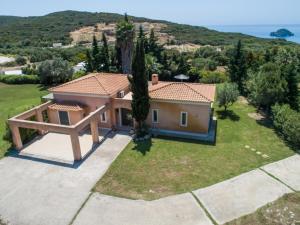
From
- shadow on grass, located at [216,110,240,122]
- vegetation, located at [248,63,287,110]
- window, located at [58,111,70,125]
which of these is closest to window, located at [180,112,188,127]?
shadow on grass, located at [216,110,240,122]

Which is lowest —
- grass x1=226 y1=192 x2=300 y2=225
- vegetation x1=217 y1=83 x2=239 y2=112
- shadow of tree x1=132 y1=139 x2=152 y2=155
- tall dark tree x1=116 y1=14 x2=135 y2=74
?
shadow of tree x1=132 y1=139 x2=152 y2=155

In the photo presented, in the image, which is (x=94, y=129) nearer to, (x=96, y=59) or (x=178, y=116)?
(x=178, y=116)

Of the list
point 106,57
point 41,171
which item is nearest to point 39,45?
point 106,57

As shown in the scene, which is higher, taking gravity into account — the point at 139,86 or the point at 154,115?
the point at 139,86

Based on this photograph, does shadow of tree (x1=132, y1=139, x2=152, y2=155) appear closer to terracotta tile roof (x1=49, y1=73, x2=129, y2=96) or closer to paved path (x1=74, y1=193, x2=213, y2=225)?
terracotta tile roof (x1=49, y1=73, x2=129, y2=96)

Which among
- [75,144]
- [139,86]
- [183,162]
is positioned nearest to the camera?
[75,144]

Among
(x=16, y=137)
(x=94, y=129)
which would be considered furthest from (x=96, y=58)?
(x=16, y=137)

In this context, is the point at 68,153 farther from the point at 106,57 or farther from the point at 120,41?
the point at 106,57
